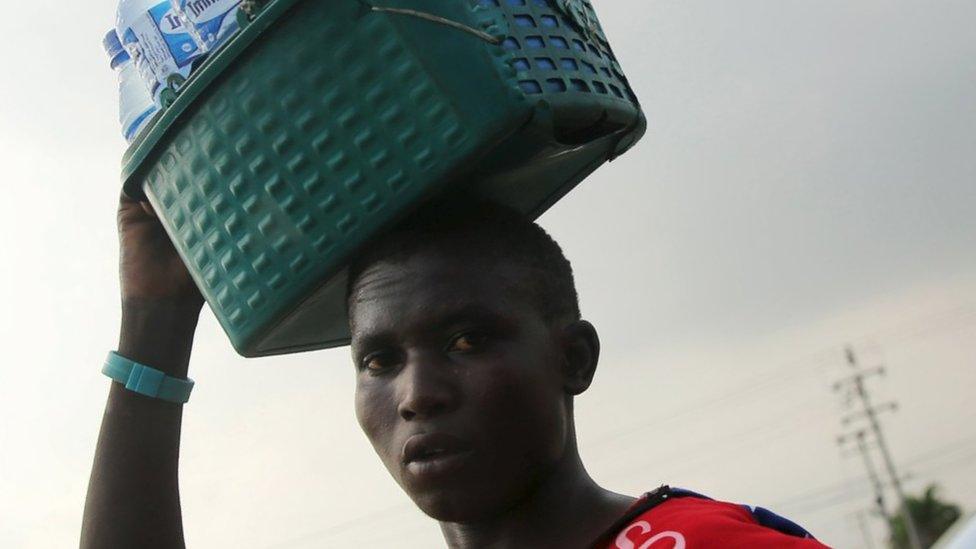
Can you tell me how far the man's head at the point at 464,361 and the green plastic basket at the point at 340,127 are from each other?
10cm

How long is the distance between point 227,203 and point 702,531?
85cm

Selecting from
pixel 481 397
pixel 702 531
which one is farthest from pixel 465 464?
pixel 702 531

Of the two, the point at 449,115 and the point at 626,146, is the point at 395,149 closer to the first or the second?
the point at 449,115

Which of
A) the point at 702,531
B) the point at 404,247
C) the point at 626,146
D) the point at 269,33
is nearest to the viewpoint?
the point at 702,531

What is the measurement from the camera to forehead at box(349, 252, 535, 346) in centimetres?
199

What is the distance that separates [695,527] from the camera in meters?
1.78

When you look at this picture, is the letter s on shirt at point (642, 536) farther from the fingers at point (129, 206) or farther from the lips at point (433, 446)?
the fingers at point (129, 206)

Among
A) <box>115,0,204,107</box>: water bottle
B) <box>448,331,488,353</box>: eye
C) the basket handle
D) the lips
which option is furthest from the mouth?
<box>115,0,204,107</box>: water bottle

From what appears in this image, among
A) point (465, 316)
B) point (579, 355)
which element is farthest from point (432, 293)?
point (579, 355)

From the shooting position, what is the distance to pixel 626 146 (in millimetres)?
2223

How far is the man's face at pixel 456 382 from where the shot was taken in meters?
1.91

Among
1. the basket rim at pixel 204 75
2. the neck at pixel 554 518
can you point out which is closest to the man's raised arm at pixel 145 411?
the basket rim at pixel 204 75

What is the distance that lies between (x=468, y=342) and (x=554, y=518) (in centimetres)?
33

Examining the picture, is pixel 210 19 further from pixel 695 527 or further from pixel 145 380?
pixel 695 527
